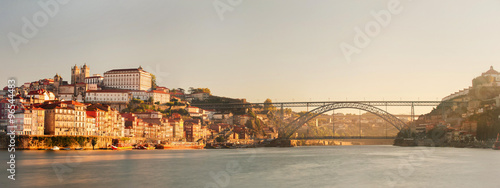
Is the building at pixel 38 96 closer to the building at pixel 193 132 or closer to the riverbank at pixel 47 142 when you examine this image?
the riverbank at pixel 47 142

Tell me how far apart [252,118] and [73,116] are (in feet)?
176

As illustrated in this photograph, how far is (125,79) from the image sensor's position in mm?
105000

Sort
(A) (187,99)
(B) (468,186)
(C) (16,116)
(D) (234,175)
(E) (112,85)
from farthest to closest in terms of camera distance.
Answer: (A) (187,99), (E) (112,85), (C) (16,116), (D) (234,175), (B) (468,186)

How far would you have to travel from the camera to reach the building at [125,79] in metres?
105

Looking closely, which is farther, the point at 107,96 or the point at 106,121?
the point at 107,96

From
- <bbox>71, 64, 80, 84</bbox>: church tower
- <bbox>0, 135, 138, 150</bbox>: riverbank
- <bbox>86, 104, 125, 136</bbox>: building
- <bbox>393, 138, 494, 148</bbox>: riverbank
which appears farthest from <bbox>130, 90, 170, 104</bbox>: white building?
<bbox>393, 138, 494, 148</bbox>: riverbank

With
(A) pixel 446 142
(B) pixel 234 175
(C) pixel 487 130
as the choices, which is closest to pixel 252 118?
(A) pixel 446 142

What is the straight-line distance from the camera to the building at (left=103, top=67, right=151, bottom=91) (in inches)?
4122

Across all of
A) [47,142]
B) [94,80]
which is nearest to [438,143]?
[47,142]

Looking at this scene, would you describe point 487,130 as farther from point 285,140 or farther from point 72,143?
point 72,143

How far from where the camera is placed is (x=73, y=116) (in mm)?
61500

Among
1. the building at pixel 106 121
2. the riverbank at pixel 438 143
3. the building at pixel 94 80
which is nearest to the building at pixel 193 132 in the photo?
the building at pixel 106 121

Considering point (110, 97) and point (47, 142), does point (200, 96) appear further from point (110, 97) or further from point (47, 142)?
point (47, 142)

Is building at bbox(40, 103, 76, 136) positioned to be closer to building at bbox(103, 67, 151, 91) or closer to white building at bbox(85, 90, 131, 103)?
white building at bbox(85, 90, 131, 103)
